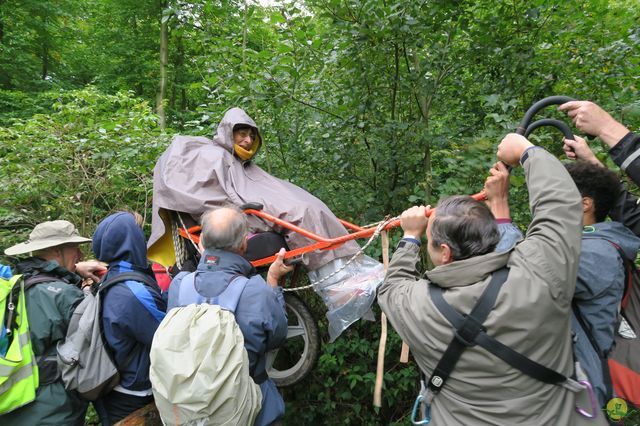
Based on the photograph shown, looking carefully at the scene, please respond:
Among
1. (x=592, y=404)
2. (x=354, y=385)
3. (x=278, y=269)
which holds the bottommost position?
(x=354, y=385)

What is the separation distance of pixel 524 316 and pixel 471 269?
217mm

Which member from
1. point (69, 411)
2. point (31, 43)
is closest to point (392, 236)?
point (69, 411)

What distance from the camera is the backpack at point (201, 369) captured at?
182cm

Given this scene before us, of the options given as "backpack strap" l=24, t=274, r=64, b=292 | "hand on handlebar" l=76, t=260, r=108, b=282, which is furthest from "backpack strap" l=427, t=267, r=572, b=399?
"hand on handlebar" l=76, t=260, r=108, b=282

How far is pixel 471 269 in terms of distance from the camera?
1480mm

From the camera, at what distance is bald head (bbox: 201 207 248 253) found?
224 cm

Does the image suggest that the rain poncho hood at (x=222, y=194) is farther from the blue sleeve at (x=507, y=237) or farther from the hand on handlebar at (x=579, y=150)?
the hand on handlebar at (x=579, y=150)

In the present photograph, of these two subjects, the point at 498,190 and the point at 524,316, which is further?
the point at 498,190

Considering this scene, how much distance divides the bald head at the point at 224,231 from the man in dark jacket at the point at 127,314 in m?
0.51

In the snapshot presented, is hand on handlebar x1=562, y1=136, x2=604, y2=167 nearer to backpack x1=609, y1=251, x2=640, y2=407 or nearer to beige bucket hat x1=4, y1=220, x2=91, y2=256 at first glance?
backpack x1=609, y1=251, x2=640, y2=407

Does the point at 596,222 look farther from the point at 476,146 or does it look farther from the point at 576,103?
the point at 476,146

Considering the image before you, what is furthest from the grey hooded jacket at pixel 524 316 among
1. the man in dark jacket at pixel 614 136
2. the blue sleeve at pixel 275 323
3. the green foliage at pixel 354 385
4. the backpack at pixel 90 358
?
the green foliage at pixel 354 385

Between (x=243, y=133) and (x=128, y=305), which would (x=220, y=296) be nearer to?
(x=128, y=305)

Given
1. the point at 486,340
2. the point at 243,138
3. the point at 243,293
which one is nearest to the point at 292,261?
the point at 243,293
